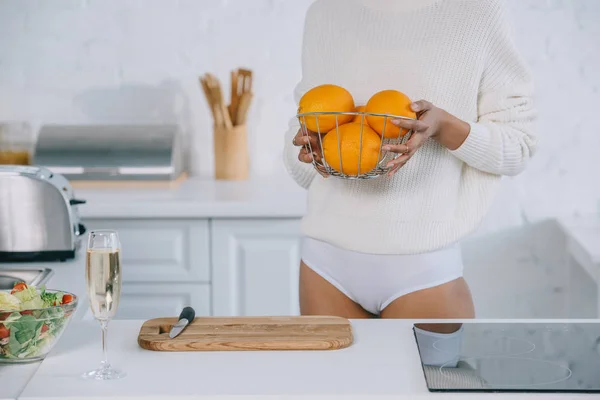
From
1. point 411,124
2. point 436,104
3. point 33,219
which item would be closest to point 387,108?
point 411,124

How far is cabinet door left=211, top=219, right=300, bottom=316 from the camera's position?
255cm

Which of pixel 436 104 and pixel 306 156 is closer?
pixel 306 156

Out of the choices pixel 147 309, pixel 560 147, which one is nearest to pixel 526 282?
pixel 560 147

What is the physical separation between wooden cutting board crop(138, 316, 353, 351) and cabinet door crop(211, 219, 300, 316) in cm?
A: 121

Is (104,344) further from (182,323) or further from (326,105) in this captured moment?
(326,105)

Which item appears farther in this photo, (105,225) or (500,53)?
(105,225)

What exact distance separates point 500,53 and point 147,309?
143cm

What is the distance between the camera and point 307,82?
5.61 ft

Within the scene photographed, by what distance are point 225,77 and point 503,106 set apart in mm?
1586

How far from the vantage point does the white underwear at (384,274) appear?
156 cm

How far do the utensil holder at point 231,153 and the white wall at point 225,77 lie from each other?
0.15 m

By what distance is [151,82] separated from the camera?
3029mm

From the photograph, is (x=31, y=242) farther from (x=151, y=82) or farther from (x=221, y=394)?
(x=151, y=82)

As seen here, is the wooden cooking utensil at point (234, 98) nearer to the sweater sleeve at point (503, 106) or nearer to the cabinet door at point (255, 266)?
the cabinet door at point (255, 266)
